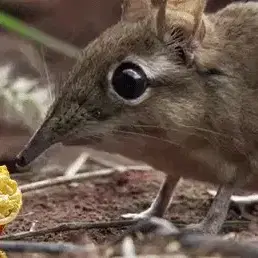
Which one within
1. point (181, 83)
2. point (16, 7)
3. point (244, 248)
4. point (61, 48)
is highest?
point (16, 7)

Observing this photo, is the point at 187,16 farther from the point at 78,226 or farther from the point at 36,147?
the point at 78,226

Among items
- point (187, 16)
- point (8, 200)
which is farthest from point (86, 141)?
point (8, 200)

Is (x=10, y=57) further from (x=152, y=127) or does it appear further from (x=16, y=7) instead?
(x=152, y=127)

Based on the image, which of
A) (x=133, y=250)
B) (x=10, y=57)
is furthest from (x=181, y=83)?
(x=10, y=57)

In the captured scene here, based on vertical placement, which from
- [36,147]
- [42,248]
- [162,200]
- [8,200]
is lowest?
[42,248]

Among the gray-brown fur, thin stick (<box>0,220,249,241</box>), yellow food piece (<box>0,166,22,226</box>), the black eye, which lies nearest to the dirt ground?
thin stick (<box>0,220,249,241</box>)

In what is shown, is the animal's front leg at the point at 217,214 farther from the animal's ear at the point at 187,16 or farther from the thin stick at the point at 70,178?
the thin stick at the point at 70,178

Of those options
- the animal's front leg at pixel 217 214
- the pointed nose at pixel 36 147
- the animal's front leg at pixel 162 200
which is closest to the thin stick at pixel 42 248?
the pointed nose at pixel 36 147
